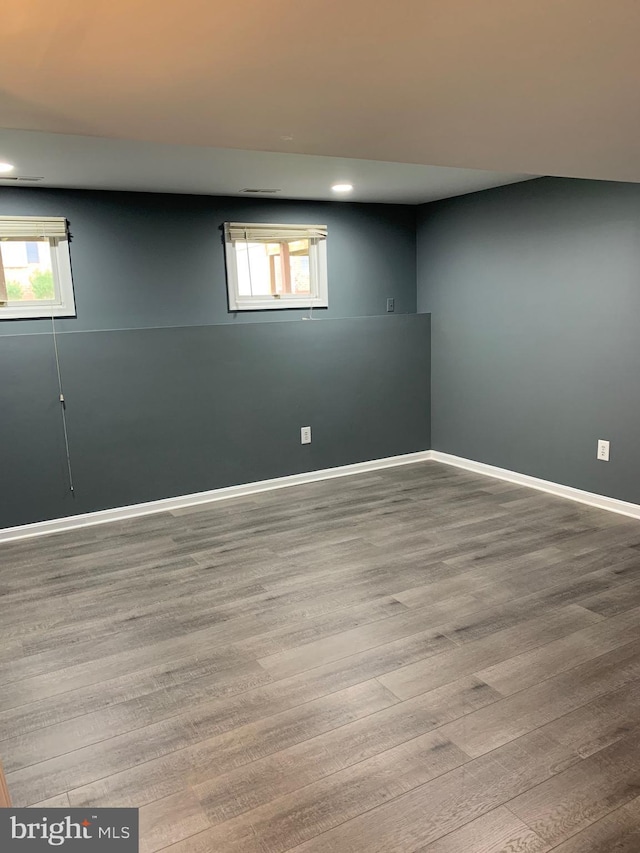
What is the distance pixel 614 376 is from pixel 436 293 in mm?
1846

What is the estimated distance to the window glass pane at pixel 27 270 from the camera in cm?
416

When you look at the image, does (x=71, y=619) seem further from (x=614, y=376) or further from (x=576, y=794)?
(x=614, y=376)

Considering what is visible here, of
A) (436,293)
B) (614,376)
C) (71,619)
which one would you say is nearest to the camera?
(71,619)

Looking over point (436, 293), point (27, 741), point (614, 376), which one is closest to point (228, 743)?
point (27, 741)

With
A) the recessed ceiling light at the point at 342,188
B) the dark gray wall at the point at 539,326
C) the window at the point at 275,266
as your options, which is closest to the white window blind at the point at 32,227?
the window at the point at 275,266

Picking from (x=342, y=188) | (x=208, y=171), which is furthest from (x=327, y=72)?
(x=342, y=188)

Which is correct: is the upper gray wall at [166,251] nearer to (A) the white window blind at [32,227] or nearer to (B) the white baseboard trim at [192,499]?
(A) the white window blind at [32,227]

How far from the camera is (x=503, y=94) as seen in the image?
1748mm

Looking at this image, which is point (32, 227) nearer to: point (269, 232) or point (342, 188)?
point (269, 232)

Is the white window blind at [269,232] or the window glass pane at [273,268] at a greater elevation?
the white window blind at [269,232]

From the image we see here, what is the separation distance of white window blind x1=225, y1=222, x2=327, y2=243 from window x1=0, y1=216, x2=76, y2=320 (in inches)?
47.6

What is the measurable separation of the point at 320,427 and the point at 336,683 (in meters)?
2.87

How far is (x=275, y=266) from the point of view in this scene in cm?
505

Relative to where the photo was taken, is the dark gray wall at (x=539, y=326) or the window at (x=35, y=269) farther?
the window at (x=35, y=269)
